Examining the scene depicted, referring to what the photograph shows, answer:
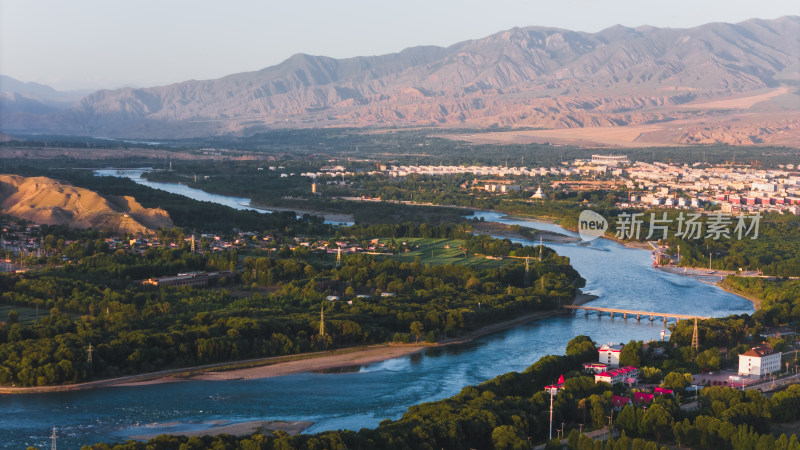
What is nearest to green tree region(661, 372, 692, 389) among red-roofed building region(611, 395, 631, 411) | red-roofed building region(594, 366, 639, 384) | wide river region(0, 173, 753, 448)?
red-roofed building region(594, 366, 639, 384)

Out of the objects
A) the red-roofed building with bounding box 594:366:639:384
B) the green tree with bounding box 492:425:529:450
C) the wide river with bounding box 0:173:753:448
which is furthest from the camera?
the red-roofed building with bounding box 594:366:639:384

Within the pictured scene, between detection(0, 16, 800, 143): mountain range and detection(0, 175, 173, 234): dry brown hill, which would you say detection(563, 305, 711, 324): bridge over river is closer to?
detection(0, 175, 173, 234): dry brown hill

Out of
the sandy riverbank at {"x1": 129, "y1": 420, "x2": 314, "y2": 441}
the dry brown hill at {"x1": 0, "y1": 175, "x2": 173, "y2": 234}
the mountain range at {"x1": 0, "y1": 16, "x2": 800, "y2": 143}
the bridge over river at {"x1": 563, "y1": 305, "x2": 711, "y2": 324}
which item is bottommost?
the sandy riverbank at {"x1": 129, "y1": 420, "x2": 314, "y2": 441}

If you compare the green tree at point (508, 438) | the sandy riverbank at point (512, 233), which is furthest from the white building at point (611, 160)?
the green tree at point (508, 438)

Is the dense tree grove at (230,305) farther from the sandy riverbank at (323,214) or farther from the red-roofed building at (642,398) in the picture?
the sandy riverbank at (323,214)

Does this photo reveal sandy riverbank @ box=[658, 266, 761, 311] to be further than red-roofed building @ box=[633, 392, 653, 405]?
Yes

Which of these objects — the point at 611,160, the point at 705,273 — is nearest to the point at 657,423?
the point at 705,273

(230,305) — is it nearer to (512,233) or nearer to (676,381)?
(676,381)

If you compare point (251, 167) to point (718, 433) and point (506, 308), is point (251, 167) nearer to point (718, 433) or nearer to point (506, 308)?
point (506, 308)
